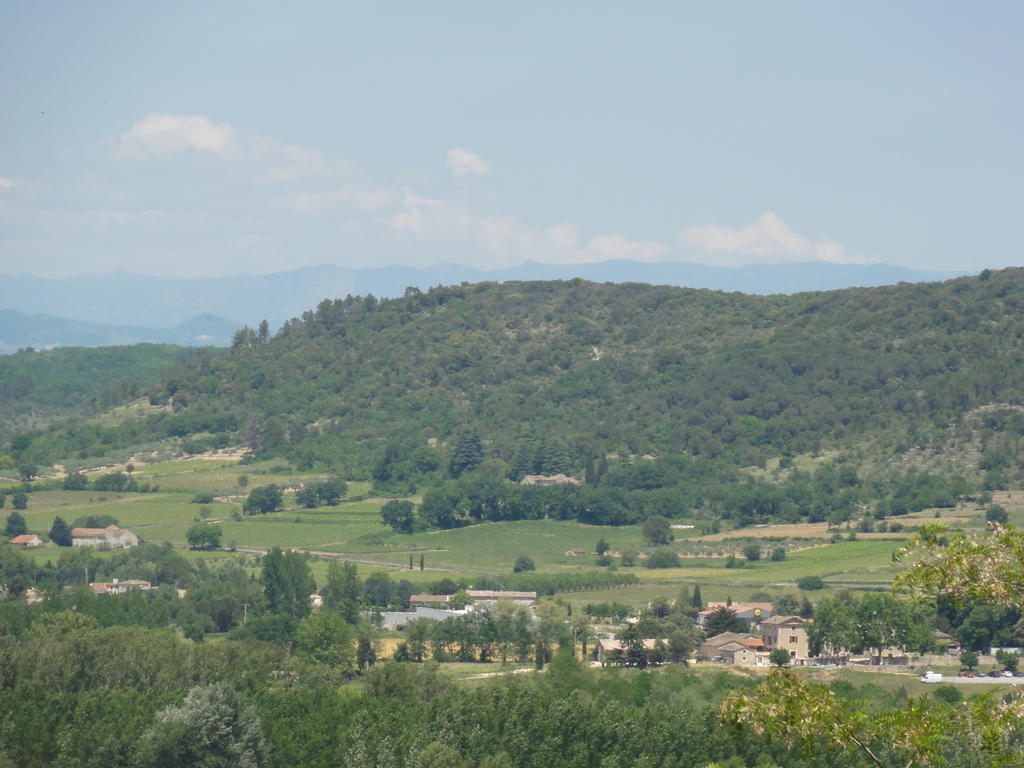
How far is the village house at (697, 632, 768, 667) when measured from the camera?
235 feet

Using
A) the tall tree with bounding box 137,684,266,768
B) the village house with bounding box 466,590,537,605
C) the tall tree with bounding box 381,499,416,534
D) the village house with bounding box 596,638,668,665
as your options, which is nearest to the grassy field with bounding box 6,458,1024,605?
the tall tree with bounding box 381,499,416,534

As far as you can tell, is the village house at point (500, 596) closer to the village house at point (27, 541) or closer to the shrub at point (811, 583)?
the shrub at point (811, 583)

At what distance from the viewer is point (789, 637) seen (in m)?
73.9

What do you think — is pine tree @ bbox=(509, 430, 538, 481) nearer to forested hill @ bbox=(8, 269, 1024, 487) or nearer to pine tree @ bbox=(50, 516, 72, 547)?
forested hill @ bbox=(8, 269, 1024, 487)

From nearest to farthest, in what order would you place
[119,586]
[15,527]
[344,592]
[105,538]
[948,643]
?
[948,643], [344,592], [119,586], [105,538], [15,527]

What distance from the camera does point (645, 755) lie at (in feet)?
147

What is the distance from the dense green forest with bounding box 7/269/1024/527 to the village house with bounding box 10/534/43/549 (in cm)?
2838

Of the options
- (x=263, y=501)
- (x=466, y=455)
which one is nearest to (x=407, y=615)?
(x=263, y=501)

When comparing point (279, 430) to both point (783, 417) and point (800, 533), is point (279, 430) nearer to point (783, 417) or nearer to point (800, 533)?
point (783, 417)

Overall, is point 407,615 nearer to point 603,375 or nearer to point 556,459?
point 556,459

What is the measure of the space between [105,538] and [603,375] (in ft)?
221

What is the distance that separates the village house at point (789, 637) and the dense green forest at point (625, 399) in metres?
41.0

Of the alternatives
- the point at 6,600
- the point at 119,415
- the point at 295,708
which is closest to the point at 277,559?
the point at 6,600

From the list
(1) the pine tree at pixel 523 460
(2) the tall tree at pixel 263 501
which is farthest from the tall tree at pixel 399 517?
(1) the pine tree at pixel 523 460
